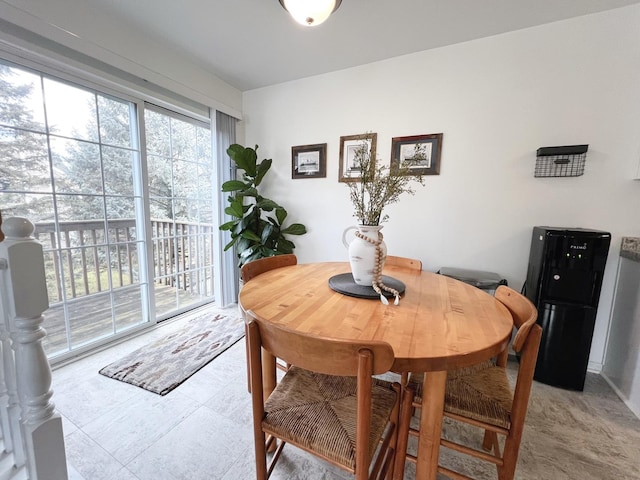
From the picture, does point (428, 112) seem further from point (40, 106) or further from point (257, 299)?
point (40, 106)

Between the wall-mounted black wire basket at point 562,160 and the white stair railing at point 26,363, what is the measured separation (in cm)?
285

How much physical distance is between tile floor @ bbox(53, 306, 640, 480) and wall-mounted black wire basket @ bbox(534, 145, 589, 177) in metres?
1.54

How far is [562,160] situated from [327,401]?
229 cm

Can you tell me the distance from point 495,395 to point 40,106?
309cm

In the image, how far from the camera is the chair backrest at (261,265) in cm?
147

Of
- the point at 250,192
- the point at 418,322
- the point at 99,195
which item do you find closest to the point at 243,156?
the point at 250,192

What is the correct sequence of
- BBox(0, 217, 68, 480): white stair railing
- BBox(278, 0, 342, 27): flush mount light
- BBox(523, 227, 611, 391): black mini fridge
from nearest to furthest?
BBox(0, 217, 68, 480): white stair railing < BBox(278, 0, 342, 27): flush mount light < BBox(523, 227, 611, 391): black mini fridge

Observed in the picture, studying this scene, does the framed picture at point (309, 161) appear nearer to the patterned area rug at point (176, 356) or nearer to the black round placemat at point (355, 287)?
the black round placemat at point (355, 287)

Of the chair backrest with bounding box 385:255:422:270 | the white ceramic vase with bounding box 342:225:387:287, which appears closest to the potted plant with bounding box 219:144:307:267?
the chair backrest with bounding box 385:255:422:270

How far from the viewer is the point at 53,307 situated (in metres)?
1.89

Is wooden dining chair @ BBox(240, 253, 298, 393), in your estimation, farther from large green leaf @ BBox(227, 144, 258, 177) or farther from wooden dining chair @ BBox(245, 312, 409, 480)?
large green leaf @ BBox(227, 144, 258, 177)

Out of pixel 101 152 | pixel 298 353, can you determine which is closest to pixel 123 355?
pixel 101 152

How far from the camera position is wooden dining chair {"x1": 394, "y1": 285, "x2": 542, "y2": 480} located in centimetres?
85

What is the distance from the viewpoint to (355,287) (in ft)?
4.05
